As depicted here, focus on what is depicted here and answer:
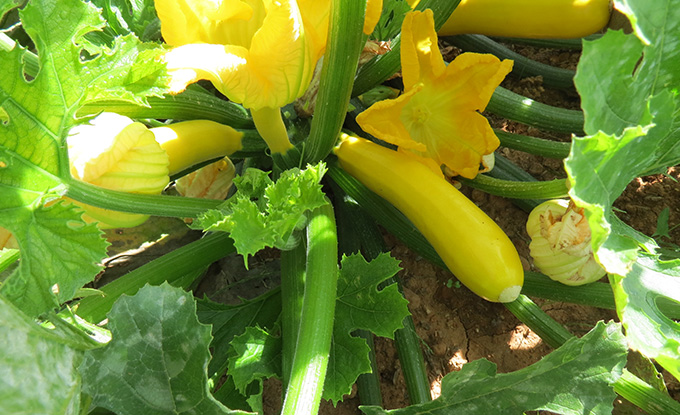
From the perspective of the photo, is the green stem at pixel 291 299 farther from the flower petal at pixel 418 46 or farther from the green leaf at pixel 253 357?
the flower petal at pixel 418 46

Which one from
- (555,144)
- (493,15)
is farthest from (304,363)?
(493,15)

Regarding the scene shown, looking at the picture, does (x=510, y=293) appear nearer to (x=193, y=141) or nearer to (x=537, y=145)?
(x=537, y=145)

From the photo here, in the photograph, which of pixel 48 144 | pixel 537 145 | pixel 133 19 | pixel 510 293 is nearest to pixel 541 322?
pixel 510 293

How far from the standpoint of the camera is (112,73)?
1.12 metres

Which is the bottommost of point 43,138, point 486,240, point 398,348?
point 398,348

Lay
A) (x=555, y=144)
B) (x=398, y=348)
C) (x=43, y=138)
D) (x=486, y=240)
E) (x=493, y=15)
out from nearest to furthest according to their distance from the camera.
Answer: (x=43, y=138)
(x=486, y=240)
(x=398, y=348)
(x=555, y=144)
(x=493, y=15)

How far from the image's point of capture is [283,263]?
5.15 ft

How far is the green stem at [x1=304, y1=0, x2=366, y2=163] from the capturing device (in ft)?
3.98

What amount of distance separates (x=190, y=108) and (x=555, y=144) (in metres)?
1.03

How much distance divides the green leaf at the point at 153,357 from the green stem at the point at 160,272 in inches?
7.5

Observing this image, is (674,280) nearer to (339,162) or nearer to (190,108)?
(339,162)

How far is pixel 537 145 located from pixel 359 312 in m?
0.78

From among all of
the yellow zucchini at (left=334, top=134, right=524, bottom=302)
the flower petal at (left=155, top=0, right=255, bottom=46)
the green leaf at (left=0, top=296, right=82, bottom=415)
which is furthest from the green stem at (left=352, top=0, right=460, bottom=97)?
the green leaf at (left=0, top=296, right=82, bottom=415)

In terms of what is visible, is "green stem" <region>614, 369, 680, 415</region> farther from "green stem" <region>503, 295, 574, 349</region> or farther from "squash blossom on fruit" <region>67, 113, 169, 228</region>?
"squash blossom on fruit" <region>67, 113, 169, 228</region>
